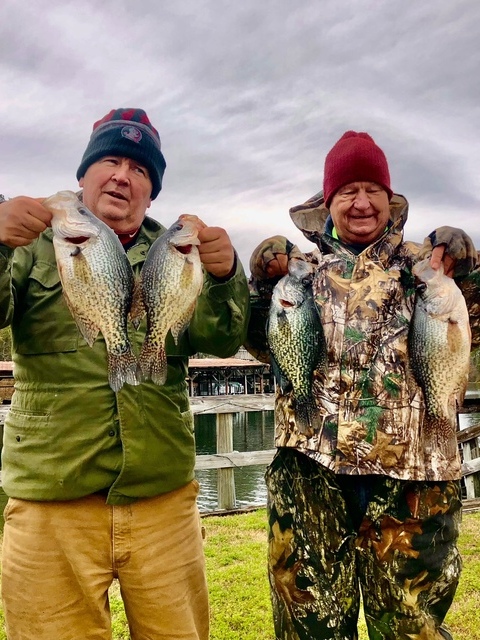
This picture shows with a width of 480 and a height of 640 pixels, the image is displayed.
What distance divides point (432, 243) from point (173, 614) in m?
2.12

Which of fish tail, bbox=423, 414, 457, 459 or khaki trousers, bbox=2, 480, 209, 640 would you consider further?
fish tail, bbox=423, 414, 457, 459

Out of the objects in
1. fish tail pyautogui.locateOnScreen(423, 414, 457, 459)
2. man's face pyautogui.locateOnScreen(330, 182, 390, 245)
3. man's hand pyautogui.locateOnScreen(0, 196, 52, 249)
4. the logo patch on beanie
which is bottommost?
fish tail pyautogui.locateOnScreen(423, 414, 457, 459)

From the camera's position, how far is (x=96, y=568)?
2430 mm

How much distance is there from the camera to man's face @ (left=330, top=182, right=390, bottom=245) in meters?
2.80

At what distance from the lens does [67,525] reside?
7.86 feet

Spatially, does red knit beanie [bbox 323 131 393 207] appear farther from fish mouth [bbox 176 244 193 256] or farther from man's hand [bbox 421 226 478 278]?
fish mouth [bbox 176 244 193 256]

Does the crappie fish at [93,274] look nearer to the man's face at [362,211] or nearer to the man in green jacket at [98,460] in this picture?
the man in green jacket at [98,460]

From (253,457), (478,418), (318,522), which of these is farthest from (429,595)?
(478,418)

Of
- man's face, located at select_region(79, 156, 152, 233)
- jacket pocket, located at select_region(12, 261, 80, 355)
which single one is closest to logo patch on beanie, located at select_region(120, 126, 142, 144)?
man's face, located at select_region(79, 156, 152, 233)

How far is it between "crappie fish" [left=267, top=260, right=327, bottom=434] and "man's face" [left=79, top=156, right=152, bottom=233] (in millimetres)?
820

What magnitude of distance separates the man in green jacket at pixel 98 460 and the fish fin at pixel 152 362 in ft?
1.01

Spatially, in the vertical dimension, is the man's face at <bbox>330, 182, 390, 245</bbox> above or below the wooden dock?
above

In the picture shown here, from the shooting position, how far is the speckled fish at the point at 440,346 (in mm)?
2547

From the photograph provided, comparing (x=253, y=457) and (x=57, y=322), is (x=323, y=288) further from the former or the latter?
(x=253, y=457)
